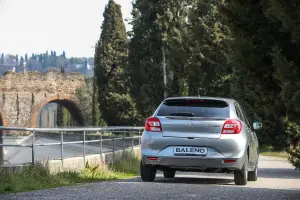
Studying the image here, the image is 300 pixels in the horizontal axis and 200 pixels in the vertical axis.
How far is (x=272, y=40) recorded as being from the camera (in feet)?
47.6

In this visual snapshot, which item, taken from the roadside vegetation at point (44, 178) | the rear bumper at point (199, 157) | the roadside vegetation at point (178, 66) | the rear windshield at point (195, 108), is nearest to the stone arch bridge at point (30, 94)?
the roadside vegetation at point (178, 66)

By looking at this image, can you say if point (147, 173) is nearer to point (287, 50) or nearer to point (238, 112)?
point (238, 112)

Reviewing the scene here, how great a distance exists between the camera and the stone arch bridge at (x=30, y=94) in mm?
69875

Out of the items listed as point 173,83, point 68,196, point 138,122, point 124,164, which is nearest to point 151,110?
point 173,83

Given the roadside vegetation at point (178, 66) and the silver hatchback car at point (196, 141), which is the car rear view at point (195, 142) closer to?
the silver hatchback car at point (196, 141)

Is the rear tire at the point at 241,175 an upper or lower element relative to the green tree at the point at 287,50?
lower

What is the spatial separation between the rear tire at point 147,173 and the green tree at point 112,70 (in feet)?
154

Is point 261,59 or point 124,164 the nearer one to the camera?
point 261,59

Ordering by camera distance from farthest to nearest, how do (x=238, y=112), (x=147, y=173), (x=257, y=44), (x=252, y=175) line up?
(x=252, y=175), (x=257, y=44), (x=238, y=112), (x=147, y=173)

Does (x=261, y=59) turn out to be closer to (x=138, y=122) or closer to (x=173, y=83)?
(x=173, y=83)

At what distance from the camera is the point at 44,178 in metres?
14.0

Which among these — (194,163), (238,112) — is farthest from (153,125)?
(238,112)

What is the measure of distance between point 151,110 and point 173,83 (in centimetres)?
518

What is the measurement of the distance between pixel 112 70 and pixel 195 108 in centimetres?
5163
